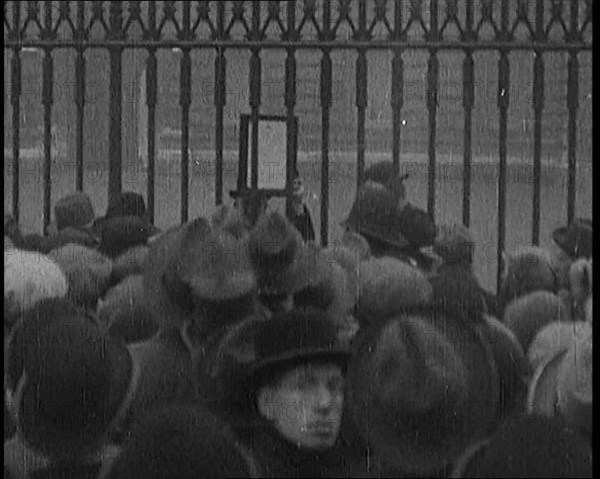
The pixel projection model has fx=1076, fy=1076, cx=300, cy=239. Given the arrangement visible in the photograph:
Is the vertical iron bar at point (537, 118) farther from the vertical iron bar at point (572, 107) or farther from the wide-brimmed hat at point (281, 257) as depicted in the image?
the wide-brimmed hat at point (281, 257)

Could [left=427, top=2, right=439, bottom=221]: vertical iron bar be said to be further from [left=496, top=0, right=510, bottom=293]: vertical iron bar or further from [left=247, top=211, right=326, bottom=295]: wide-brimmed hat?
[left=247, top=211, right=326, bottom=295]: wide-brimmed hat

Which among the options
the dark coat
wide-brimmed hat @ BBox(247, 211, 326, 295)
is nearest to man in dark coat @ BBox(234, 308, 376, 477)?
wide-brimmed hat @ BBox(247, 211, 326, 295)

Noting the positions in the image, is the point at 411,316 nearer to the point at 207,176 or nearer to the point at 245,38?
the point at 207,176

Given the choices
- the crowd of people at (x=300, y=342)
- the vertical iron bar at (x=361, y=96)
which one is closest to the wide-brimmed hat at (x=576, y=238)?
the crowd of people at (x=300, y=342)

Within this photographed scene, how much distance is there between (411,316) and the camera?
3.72m

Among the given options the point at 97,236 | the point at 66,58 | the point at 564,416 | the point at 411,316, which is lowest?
the point at 564,416

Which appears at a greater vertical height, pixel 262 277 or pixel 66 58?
pixel 66 58

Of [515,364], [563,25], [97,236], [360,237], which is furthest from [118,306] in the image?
[563,25]

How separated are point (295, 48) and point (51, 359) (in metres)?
1.37

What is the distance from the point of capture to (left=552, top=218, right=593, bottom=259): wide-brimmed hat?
3.70 meters

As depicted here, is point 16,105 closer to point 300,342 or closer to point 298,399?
point 300,342

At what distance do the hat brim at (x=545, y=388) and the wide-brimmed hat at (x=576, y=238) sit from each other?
0.35m

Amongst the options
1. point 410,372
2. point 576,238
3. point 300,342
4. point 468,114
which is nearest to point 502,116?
point 468,114

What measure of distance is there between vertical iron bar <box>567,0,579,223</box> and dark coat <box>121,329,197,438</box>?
4.65 ft
